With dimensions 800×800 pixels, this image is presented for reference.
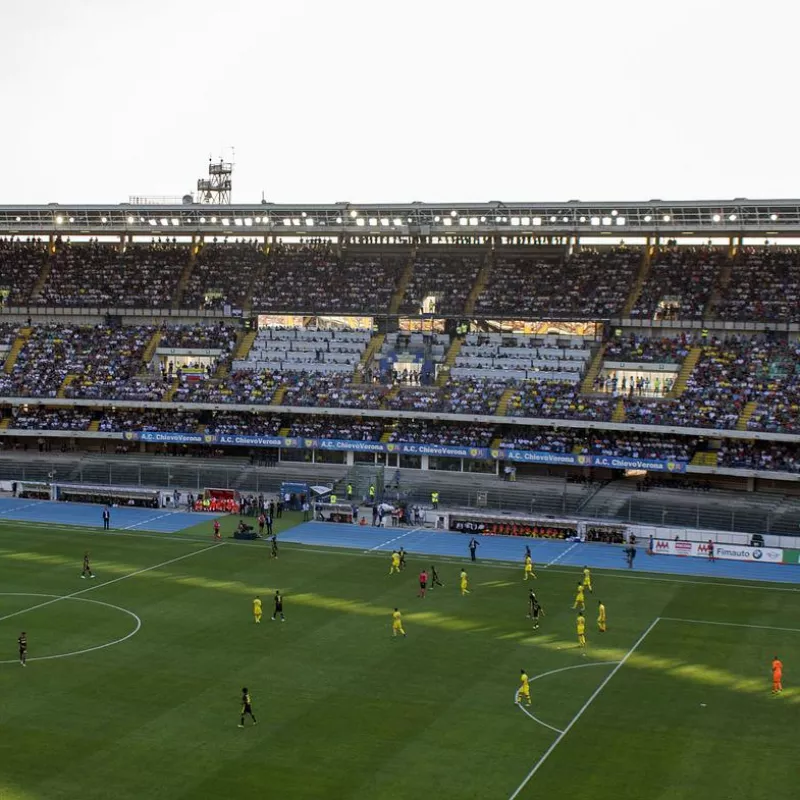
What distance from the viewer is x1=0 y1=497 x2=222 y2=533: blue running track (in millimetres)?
65375

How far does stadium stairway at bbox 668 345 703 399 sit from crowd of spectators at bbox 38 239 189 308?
40.5 meters

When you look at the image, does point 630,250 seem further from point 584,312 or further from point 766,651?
point 766,651

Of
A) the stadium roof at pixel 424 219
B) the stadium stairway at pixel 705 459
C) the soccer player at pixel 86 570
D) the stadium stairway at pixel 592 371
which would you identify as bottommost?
the soccer player at pixel 86 570

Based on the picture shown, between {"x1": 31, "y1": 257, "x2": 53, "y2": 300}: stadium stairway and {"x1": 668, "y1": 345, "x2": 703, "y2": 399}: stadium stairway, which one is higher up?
{"x1": 31, "y1": 257, "x2": 53, "y2": 300}: stadium stairway

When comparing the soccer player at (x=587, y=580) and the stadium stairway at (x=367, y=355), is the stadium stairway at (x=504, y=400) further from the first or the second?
the soccer player at (x=587, y=580)

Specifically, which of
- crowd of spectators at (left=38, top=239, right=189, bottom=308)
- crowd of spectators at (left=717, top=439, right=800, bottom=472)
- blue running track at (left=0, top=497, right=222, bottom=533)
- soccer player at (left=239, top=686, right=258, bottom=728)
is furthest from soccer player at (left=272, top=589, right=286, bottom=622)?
crowd of spectators at (left=38, top=239, right=189, bottom=308)

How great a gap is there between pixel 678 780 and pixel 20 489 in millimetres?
57036

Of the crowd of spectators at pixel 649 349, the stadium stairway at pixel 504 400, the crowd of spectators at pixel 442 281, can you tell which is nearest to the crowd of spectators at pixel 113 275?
the crowd of spectators at pixel 442 281

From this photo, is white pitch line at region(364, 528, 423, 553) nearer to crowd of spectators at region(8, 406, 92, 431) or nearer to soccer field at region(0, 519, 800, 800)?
soccer field at region(0, 519, 800, 800)

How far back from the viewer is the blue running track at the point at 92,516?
65.4 metres

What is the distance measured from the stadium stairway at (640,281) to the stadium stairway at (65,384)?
40482 mm

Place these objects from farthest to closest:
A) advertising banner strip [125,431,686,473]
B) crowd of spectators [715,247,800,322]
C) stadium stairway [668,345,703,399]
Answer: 1. crowd of spectators [715,247,800,322]
2. stadium stairway [668,345,703,399]
3. advertising banner strip [125,431,686,473]

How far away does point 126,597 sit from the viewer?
47.3 m

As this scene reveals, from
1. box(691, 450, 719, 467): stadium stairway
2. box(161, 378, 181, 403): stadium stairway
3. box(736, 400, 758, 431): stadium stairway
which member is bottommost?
box(691, 450, 719, 467): stadium stairway
